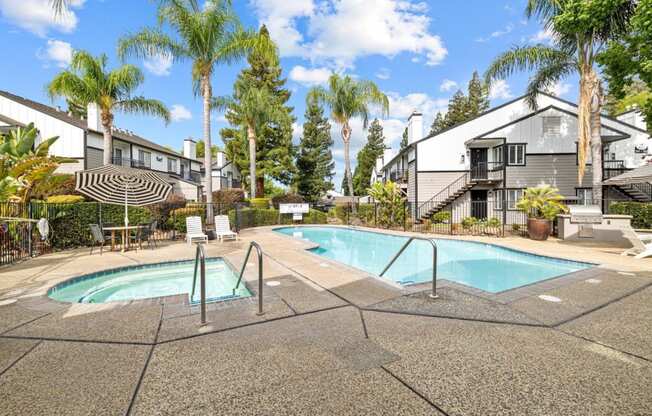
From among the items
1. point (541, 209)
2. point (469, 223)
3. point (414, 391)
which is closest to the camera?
point (414, 391)

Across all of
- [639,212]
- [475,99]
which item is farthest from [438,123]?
[639,212]

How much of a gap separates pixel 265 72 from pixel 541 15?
81.7 feet

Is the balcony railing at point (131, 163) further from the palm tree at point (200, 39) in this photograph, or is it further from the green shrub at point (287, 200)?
the palm tree at point (200, 39)

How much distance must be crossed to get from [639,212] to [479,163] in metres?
8.85

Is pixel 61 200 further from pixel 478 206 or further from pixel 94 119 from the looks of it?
pixel 478 206

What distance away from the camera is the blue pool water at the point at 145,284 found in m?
5.94

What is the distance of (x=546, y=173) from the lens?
19844 mm

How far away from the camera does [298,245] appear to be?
35.8 feet

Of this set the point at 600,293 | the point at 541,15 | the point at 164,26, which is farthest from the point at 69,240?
the point at 541,15

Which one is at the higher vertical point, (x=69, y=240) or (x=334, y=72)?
(x=334, y=72)

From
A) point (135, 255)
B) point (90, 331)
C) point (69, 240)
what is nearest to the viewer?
point (90, 331)

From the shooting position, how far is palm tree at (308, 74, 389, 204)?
21.0 metres

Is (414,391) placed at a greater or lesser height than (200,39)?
lesser

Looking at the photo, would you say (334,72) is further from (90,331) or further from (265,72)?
(90,331)
